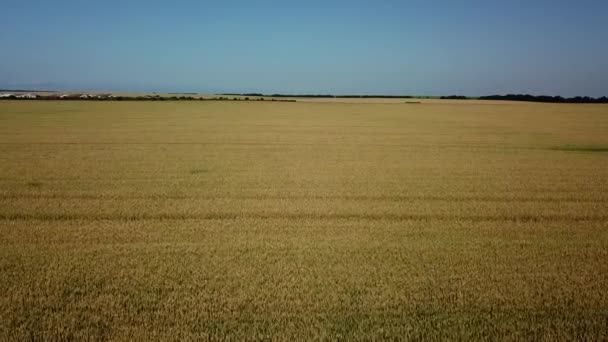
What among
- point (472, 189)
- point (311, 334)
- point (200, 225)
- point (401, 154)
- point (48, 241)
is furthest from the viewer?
point (401, 154)

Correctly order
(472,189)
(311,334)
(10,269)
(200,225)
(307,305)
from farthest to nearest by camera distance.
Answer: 1. (472,189)
2. (200,225)
3. (10,269)
4. (307,305)
5. (311,334)

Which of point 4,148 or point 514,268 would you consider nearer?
point 514,268

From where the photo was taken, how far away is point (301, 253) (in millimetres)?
6324

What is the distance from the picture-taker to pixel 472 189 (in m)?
10.8

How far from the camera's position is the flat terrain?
4.44 m

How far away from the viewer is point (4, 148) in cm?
1778

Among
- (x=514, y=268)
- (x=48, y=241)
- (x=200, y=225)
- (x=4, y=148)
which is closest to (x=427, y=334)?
(x=514, y=268)

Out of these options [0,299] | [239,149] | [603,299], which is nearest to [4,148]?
[239,149]

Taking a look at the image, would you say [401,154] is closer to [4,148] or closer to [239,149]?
[239,149]

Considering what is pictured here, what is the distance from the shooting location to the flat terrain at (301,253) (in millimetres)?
4438

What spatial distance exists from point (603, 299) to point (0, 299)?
726 centimetres

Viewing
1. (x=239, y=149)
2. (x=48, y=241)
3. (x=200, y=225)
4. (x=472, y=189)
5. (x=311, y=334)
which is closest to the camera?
(x=311, y=334)

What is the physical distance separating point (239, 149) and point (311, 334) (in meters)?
15.2

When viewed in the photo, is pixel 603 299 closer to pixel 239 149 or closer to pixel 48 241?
pixel 48 241
